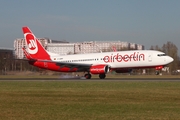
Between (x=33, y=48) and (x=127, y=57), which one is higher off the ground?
(x=33, y=48)

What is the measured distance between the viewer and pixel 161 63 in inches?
1994

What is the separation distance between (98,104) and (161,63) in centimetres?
3355

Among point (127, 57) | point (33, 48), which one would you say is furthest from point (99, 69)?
point (33, 48)

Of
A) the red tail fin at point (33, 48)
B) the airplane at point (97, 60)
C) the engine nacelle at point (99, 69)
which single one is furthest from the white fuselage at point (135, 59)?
the red tail fin at point (33, 48)

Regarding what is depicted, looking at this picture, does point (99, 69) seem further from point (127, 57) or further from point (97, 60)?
point (127, 57)

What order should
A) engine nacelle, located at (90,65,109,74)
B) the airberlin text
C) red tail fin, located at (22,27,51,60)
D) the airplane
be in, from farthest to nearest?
red tail fin, located at (22,27,51,60) < engine nacelle, located at (90,65,109,74) < the airplane < the airberlin text

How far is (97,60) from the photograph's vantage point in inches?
2099

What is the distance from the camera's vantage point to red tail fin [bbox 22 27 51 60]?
58638 mm

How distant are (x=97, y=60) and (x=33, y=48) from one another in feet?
37.2

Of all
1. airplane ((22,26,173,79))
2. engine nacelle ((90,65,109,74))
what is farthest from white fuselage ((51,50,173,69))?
engine nacelle ((90,65,109,74))

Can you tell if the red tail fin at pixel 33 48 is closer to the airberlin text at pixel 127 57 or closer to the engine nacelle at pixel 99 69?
the engine nacelle at pixel 99 69

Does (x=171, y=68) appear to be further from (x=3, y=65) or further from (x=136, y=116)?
(x=136, y=116)

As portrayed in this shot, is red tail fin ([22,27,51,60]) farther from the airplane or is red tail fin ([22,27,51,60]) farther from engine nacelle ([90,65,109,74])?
engine nacelle ([90,65,109,74])

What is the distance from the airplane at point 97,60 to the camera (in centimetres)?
5050
